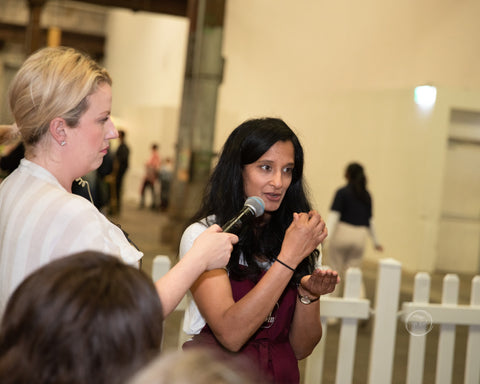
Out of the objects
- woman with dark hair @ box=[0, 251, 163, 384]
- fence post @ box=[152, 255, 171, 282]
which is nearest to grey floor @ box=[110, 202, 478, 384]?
fence post @ box=[152, 255, 171, 282]

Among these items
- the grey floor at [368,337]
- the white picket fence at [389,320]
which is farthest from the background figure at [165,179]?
the white picket fence at [389,320]

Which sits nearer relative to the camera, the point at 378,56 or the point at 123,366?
the point at 123,366

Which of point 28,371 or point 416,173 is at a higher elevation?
point 416,173

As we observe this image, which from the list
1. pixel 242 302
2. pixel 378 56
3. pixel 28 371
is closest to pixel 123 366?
pixel 28 371

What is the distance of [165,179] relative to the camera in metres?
15.1

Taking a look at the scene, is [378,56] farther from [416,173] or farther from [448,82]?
[416,173]

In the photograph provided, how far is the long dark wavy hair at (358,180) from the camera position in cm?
577

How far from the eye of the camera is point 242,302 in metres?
1.77

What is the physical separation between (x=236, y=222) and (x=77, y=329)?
2.67 ft

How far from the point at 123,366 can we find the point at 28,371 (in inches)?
5.0

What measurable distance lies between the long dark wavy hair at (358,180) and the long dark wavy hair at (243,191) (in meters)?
3.69

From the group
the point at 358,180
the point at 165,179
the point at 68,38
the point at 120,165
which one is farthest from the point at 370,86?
the point at 68,38

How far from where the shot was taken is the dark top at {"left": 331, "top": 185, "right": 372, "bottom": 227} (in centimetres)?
574
